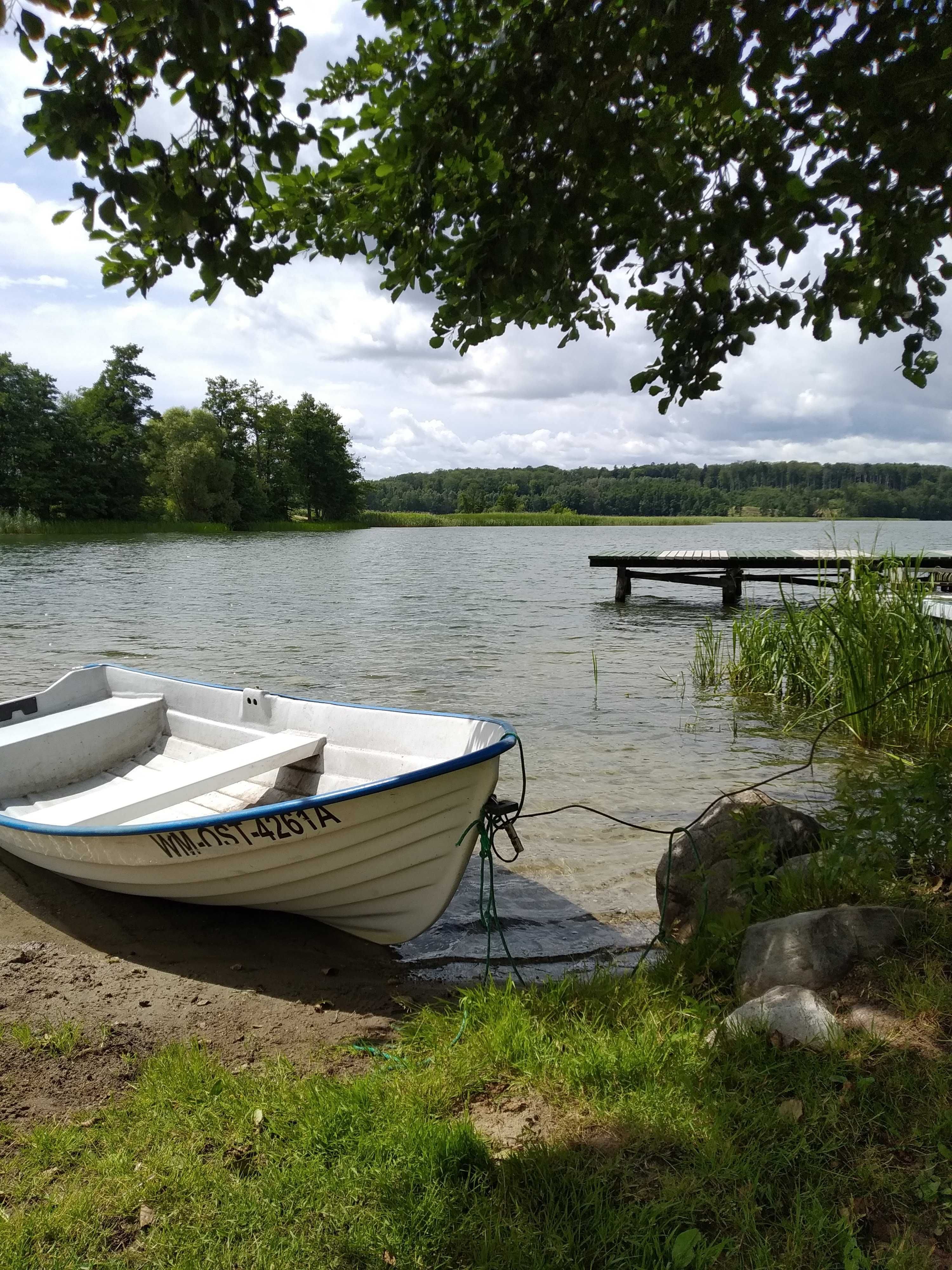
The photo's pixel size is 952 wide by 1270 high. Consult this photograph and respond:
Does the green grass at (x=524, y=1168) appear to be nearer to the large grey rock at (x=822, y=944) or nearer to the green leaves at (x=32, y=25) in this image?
the large grey rock at (x=822, y=944)

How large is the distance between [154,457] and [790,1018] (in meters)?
72.2

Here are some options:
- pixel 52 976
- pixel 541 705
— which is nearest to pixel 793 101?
pixel 52 976

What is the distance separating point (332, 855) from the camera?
421 cm

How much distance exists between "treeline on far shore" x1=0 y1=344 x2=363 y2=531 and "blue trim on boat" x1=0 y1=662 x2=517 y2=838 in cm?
5216

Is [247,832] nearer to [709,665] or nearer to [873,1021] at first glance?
[873,1021]

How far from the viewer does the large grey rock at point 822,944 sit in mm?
2984

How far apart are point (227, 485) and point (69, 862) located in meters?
66.1

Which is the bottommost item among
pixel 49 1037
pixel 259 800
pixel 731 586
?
pixel 49 1037

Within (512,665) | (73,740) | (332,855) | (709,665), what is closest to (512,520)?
(512,665)

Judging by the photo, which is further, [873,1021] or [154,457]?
[154,457]

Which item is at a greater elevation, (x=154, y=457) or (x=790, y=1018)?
(x=154, y=457)

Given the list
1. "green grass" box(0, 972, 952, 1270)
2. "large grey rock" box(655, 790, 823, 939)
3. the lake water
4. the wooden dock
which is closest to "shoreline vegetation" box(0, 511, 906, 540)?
the lake water

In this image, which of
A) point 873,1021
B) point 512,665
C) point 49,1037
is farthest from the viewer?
point 512,665

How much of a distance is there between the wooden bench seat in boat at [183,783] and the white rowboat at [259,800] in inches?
0.5
